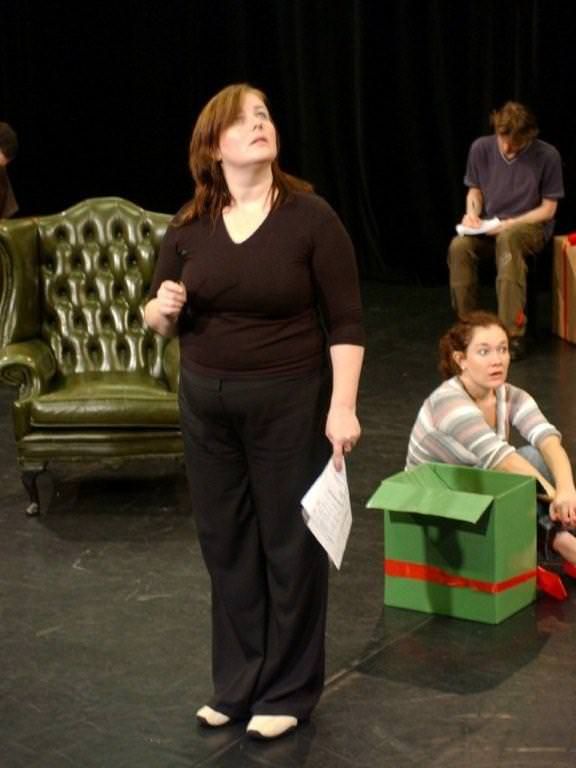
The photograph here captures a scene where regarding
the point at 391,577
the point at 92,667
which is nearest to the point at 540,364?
the point at 391,577

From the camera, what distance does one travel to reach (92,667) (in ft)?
14.5

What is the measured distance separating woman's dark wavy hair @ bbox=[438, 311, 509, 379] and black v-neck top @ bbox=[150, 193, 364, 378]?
128 cm

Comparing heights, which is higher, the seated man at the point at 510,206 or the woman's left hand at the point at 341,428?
the woman's left hand at the point at 341,428

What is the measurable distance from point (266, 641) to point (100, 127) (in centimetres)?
697

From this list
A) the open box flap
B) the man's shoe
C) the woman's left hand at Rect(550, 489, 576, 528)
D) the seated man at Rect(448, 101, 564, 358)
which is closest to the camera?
the open box flap

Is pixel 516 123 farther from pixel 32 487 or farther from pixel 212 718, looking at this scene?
pixel 212 718

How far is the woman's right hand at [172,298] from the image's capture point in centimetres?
359

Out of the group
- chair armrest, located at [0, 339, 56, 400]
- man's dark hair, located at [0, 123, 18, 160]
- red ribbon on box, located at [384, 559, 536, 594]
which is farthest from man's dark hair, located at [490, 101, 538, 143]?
red ribbon on box, located at [384, 559, 536, 594]

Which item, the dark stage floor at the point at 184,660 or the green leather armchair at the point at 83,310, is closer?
the dark stage floor at the point at 184,660

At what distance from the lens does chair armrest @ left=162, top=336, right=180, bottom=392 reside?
5.88m

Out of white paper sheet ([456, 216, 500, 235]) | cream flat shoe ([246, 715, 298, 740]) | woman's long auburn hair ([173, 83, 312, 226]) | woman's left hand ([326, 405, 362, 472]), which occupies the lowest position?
cream flat shoe ([246, 715, 298, 740])

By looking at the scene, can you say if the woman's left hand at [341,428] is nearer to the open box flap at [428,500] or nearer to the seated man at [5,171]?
the open box flap at [428,500]

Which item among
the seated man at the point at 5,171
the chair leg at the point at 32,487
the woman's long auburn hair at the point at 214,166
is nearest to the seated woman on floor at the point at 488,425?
the woman's long auburn hair at the point at 214,166

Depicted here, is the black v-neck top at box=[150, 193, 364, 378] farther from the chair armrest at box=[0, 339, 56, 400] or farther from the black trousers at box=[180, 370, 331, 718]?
the chair armrest at box=[0, 339, 56, 400]
